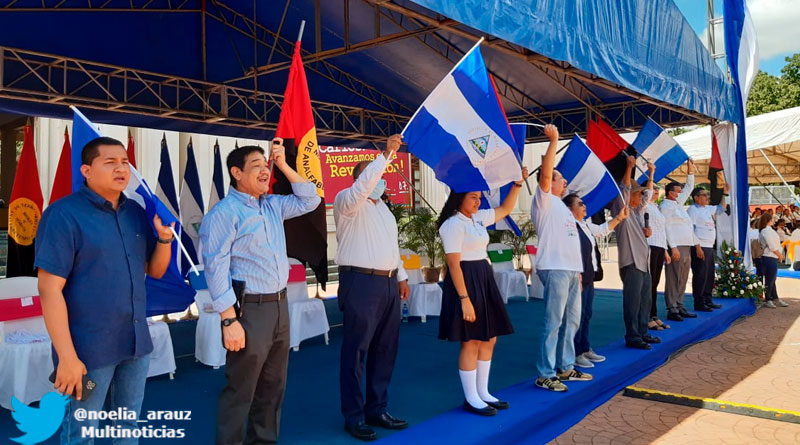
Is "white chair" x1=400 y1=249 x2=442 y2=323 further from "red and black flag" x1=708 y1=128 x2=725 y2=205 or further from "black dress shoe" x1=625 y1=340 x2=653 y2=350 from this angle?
"red and black flag" x1=708 y1=128 x2=725 y2=205

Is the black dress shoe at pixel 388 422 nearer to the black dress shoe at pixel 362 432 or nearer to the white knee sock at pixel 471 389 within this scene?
the black dress shoe at pixel 362 432

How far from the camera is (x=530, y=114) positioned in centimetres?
925

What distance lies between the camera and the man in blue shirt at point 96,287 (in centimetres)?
199

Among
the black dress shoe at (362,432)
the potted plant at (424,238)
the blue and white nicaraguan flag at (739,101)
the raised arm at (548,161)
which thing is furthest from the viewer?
the potted plant at (424,238)

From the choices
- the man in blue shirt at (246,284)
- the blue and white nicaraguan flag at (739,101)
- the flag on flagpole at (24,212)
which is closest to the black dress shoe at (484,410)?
the man in blue shirt at (246,284)

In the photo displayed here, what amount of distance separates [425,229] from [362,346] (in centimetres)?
597

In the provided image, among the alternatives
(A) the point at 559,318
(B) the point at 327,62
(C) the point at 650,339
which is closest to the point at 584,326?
(A) the point at 559,318

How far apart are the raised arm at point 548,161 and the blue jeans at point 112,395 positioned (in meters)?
2.85

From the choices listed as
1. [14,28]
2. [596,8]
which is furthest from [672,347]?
[14,28]

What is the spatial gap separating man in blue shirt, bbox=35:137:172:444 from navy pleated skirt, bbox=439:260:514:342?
1.94 metres

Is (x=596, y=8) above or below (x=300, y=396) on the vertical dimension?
above

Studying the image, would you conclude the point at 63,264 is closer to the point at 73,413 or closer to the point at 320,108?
the point at 73,413

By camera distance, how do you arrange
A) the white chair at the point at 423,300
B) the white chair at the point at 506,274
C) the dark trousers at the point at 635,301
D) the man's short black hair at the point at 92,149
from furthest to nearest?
the white chair at the point at 506,274 < the white chair at the point at 423,300 < the dark trousers at the point at 635,301 < the man's short black hair at the point at 92,149

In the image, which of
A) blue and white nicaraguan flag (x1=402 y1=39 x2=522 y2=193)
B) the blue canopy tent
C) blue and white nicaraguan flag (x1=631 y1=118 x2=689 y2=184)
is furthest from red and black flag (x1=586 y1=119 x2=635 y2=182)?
blue and white nicaraguan flag (x1=402 y1=39 x2=522 y2=193)
